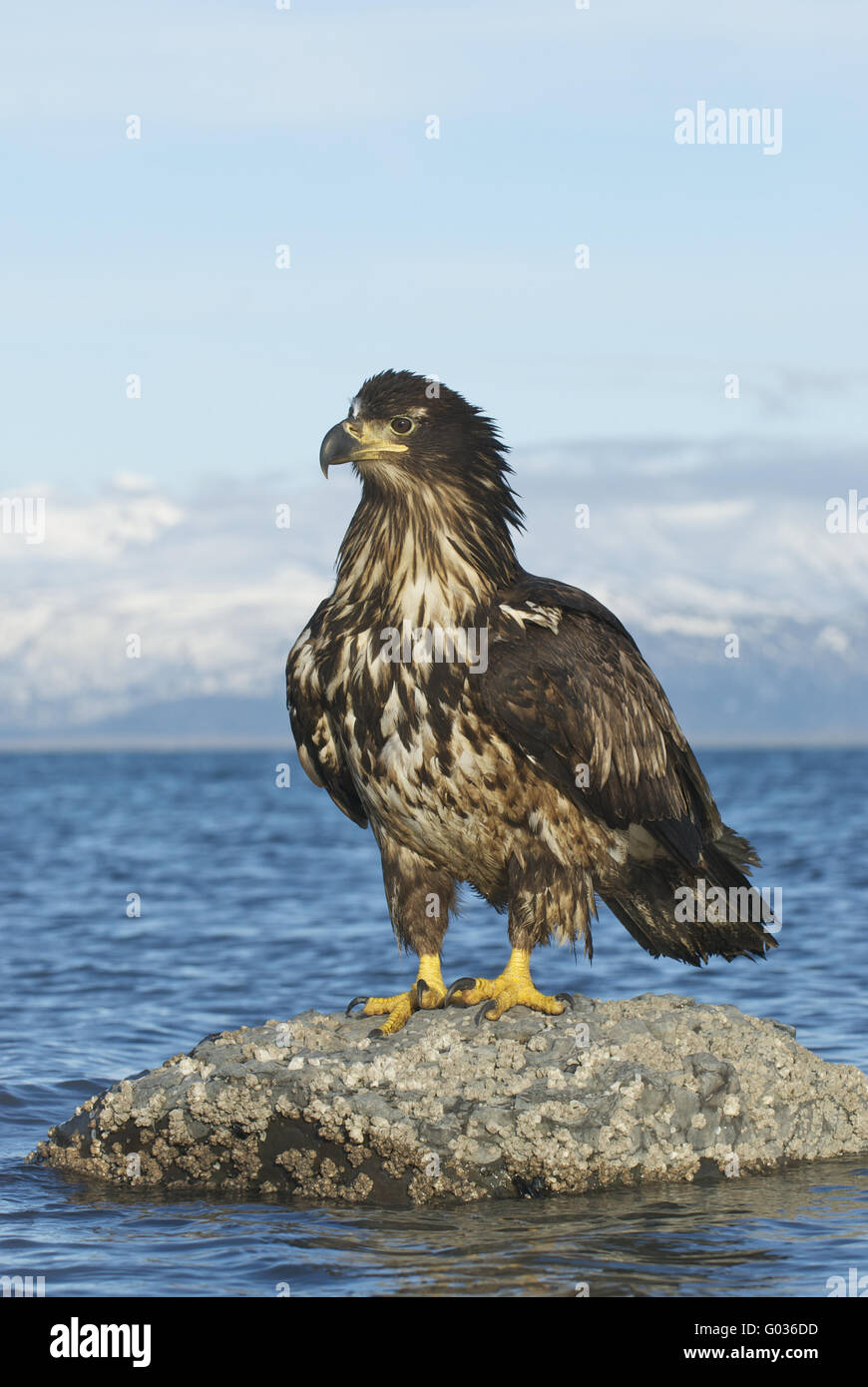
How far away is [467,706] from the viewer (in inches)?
366

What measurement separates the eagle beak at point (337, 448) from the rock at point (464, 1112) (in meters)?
3.03

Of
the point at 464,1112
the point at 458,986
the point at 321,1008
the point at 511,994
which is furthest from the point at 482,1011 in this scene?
the point at 321,1008

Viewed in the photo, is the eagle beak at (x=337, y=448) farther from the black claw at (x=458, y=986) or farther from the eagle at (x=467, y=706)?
the black claw at (x=458, y=986)

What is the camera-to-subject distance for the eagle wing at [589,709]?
934 centimetres

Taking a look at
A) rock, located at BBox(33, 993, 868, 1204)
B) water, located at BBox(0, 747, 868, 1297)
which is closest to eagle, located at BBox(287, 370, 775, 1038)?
rock, located at BBox(33, 993, 868, 1204)

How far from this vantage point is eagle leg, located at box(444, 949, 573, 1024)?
32.0ft

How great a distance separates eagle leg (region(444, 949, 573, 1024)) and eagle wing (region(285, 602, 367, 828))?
1281 mm

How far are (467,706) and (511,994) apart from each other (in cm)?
167

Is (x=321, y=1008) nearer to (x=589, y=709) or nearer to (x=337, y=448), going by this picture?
(x=589, y=709)

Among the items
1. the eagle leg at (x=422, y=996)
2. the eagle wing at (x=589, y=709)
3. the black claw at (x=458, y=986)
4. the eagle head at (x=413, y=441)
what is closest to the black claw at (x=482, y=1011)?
the black claw at (x=458, y=986)

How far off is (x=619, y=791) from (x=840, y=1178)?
2302 millimetres

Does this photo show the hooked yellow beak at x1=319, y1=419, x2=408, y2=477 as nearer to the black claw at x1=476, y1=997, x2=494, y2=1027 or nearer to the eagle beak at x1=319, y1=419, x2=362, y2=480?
the eagle beak at x1=319, y1=419, x2=362, y2=480

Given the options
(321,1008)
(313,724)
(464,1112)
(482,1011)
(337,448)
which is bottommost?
(321,1008)
